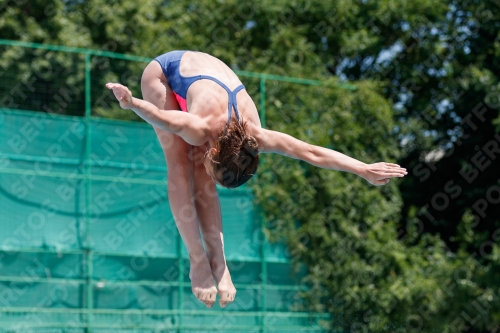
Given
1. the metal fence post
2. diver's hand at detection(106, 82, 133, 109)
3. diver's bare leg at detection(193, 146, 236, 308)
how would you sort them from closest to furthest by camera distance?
diver's hand at detection(106, 82, 133, 109) → diver's bare leg at detection(193, 146, 236, 308) → the metal fence post

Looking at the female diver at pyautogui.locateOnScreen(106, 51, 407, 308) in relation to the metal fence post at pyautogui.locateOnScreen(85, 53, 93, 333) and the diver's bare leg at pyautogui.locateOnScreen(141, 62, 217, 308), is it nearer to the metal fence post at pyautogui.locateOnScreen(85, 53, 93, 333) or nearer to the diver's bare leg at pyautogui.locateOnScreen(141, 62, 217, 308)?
the diver's bare leg at pyautogui.locateOnScreen(141, 62, 217, 308)

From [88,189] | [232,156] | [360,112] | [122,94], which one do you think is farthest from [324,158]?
[360,112]

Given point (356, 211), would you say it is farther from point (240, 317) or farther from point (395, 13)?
point (395, 13)

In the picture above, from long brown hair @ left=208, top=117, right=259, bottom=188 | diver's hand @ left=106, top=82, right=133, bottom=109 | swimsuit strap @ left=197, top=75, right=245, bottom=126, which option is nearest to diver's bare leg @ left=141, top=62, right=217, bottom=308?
swimsuit strap @ left=197, top=75, right=245, bottom=126

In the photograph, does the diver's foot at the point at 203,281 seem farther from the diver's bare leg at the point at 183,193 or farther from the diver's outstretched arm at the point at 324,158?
the diver's outstretched arm at the point at 324,158

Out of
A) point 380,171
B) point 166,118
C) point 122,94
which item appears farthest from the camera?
point 380,171

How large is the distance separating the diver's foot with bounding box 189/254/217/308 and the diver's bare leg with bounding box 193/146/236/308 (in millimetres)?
105

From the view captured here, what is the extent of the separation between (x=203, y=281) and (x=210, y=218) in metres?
0.42

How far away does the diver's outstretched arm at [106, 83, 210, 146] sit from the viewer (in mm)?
4207

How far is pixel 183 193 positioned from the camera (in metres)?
4.97

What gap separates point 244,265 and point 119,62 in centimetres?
289

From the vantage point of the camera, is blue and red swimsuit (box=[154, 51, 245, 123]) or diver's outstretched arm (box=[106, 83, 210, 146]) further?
blue and red swimsuit (box=[154, 51, 245, 123])

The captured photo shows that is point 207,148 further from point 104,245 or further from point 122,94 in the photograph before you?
point 104,245

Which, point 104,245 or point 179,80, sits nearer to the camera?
point 179,80
